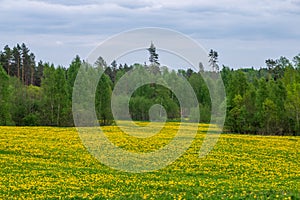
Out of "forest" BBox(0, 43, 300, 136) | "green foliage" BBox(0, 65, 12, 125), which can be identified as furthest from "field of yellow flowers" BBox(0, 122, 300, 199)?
"green foliage" BBox(0, 65, 12, 125)

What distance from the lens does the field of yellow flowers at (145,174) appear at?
21203mm

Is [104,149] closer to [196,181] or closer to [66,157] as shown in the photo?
[66,157]

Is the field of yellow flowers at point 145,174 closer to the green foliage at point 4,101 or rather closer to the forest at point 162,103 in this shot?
the forest at point 162,103

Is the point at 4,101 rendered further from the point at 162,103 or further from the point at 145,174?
the point at 145,174

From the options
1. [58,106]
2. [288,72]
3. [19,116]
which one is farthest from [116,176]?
[288,72]

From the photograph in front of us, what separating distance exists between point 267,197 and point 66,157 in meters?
20.2

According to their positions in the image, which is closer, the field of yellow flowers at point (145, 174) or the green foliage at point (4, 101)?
the field of yellow flowers at point (145, 174)

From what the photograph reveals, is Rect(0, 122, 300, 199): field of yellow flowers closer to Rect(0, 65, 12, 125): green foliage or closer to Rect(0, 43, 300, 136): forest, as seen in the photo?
Rect(0, 43, 300, 136): forest

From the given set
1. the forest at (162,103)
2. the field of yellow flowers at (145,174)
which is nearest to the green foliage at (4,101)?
the forest at (162,103)

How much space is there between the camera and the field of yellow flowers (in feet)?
69.6

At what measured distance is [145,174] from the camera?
29172mm

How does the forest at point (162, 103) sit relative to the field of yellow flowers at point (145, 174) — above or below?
above

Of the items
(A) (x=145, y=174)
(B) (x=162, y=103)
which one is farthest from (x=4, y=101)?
(A) (x=145, y=174)

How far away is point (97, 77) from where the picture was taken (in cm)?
10325
